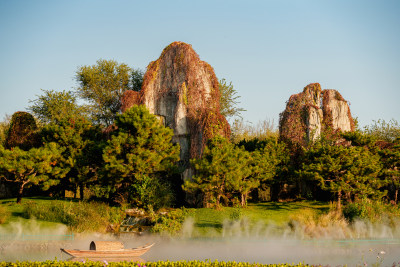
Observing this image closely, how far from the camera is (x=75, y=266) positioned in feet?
36.2

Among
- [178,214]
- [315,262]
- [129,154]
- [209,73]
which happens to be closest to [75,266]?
[315,262]

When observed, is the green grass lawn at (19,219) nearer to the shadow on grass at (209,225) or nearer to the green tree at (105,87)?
the shadow on grass at (209,225)

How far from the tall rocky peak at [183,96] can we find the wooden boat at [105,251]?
42.9 feet

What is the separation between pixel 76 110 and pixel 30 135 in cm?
546

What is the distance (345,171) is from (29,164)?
1803cm

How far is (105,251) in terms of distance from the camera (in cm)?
1425

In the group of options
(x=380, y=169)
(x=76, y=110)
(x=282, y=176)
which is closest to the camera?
(x=380, y=169)

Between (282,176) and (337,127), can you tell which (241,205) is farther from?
(337,127)

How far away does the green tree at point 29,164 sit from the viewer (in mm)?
24062

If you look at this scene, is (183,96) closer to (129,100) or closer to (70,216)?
(129,100)

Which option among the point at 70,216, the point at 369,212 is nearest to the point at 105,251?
the point at 70,216

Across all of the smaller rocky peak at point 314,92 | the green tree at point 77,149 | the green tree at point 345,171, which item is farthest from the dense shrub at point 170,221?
the smaller rocky peak at point 314,92

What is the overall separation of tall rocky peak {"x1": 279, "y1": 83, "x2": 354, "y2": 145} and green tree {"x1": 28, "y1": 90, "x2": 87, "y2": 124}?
56.0 feet

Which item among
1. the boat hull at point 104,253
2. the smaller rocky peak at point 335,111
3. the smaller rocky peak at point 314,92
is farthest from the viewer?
the smaller rocky peak at point 314,92
